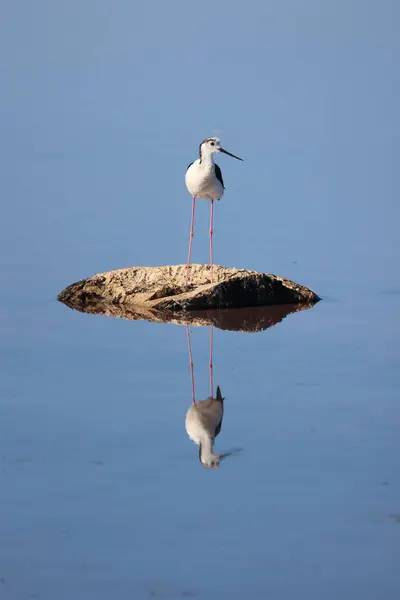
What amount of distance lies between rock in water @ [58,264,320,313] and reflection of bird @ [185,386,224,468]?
2.62 m

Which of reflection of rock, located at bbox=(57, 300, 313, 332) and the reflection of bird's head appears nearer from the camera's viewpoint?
the reflection of bird's head

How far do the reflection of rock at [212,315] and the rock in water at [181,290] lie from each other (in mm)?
61

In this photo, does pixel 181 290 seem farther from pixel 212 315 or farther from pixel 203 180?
pixel 203 180

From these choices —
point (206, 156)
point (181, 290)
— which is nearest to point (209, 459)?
point (181, 290)

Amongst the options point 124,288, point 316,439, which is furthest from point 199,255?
point 316,439

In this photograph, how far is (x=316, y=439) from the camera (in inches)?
298

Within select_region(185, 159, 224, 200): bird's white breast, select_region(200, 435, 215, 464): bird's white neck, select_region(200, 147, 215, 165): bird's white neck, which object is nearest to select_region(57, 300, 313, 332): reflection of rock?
select_region(185, 159, 224, 200): bird's white breast

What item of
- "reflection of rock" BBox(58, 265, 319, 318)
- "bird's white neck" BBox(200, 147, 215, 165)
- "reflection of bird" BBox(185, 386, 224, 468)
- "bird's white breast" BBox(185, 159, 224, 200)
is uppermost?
"bird's white neck" BBox(200, 147, 215, 165)

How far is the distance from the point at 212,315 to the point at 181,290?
574 mm

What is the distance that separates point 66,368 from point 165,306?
2.08 metres

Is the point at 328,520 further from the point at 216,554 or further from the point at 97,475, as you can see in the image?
the point at 97,475

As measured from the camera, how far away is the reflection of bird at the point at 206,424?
23.8 ft

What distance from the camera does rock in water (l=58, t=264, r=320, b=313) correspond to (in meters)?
11.3

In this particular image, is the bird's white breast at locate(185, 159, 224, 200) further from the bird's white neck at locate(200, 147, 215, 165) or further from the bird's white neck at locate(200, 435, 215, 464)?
the bird's white neck at locate(200, 435, 215, 464)
